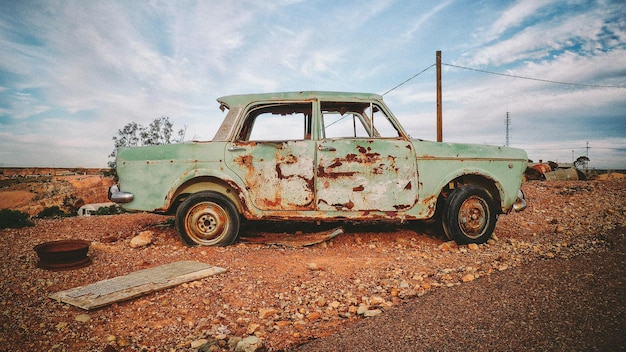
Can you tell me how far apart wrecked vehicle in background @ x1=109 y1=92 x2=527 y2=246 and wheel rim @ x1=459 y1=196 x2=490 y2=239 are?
1cm

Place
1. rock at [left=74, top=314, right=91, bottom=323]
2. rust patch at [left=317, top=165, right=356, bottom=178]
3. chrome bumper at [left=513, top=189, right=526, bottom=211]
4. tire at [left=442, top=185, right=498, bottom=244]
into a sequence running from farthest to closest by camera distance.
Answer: chrome bumper at [left=513, top=189, right=526, bottom=211] → tire at [left=442, top=185, right=498, bottom=244] → rust patch at [left=317, top=165, right=356, bottom=178] → rock at [left=74, top=314, right=91, bottom=323]

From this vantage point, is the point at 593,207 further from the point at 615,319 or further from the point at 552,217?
the point at 615,319

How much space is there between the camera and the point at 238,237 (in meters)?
4.62

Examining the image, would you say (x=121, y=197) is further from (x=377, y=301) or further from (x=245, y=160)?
(x=377, y=301)

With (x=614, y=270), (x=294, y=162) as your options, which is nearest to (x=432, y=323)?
(x=614, y=270)

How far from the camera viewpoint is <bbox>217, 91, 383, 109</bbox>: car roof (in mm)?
4441

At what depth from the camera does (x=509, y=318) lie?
2.25 metres

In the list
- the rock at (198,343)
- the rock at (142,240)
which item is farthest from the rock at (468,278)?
the rock at (142,240)

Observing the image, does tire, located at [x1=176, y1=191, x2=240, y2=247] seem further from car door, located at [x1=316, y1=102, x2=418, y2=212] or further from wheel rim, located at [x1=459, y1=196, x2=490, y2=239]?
wheel rim, located at [x1=459, y1=196, x2=490, y2=239]

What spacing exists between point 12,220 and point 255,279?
16.6 feet

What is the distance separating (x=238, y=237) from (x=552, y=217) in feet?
19.5

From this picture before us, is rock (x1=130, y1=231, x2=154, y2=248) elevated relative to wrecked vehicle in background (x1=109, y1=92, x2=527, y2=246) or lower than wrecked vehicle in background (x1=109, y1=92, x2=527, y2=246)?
lower

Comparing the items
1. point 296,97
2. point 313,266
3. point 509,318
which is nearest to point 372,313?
point 509,318

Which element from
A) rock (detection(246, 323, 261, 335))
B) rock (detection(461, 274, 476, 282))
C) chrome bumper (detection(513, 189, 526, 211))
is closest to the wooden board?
rock (detection(246, 323, 261, 335))
